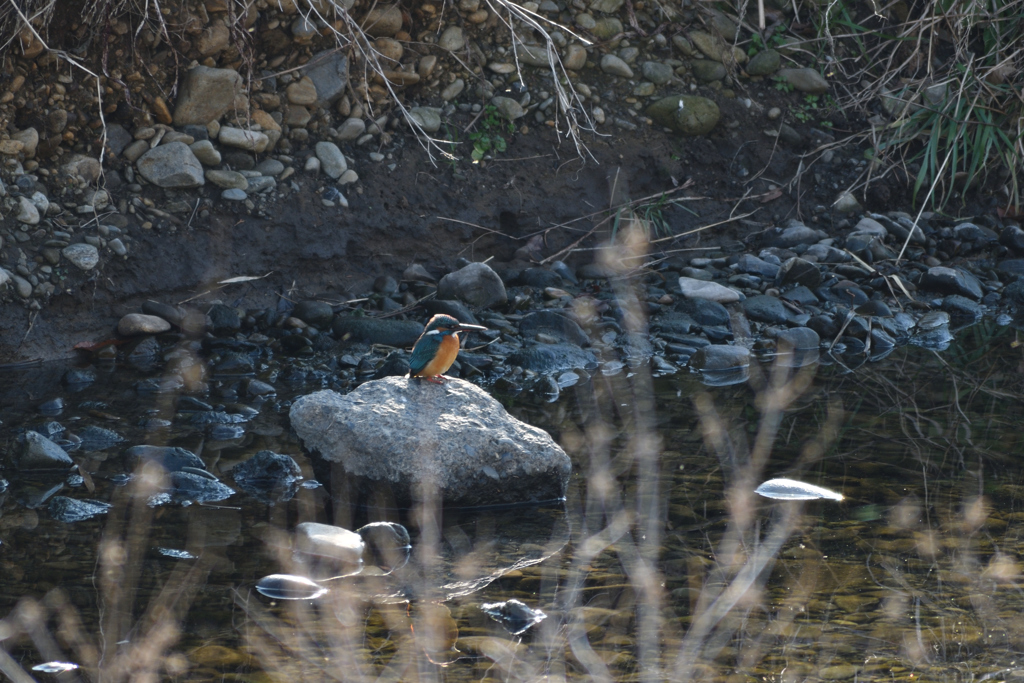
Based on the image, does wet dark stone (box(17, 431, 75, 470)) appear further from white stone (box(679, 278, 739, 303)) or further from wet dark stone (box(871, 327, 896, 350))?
wet dark stone (box(871, 327, 896, 350))

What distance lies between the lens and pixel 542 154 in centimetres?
696

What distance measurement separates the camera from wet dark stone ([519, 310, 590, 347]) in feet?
19.1

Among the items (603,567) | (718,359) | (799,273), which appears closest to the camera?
(603,567)

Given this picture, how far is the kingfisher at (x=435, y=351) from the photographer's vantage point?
3.91 metres

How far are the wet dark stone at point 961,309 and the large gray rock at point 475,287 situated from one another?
10.0 feet

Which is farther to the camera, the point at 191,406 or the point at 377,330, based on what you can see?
the point at 377,330

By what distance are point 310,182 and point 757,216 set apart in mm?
3269

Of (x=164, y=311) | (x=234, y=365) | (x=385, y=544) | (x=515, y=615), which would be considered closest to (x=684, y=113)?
(x=234, y=365)

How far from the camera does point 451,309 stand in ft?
18.9

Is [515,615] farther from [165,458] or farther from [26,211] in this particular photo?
[26,211]

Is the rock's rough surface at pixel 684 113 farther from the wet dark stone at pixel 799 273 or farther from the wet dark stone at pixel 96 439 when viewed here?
the wet dark stone at pixel 96 439

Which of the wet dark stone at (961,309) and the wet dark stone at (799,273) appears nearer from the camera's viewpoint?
the wet dark stone at (799,273)

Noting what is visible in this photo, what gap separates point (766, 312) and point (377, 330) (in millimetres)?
2433

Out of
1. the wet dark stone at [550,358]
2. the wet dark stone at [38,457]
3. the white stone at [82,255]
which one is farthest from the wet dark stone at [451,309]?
the wet dark stone at [38,457]
